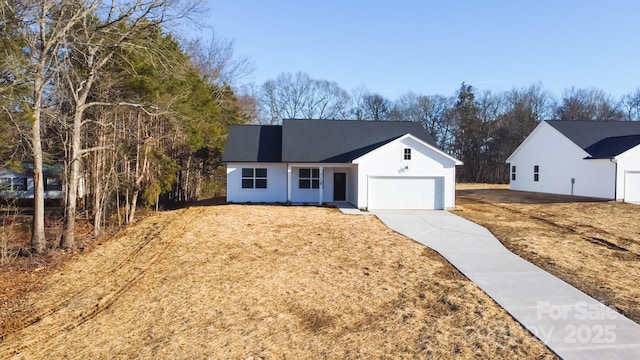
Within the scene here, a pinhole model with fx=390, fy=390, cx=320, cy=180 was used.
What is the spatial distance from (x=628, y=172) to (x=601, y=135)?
4.74 meters

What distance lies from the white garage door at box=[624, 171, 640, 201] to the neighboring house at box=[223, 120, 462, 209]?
9.76 meters

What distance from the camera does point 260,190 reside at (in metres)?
21.0

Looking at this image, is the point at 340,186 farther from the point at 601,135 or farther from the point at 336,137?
the point at 601,135

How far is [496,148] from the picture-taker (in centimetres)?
4378

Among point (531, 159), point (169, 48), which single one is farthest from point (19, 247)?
point (531, 159)

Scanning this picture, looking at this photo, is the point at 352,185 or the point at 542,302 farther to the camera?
the point at 352,185

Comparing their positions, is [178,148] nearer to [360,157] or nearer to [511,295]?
[360,157]

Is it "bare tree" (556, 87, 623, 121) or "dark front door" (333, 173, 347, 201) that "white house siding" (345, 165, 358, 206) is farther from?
"bare tree" (556, 87, 623, 121)

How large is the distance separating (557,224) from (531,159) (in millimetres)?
14460

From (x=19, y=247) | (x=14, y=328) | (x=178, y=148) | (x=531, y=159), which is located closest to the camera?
(x=14, y=328)

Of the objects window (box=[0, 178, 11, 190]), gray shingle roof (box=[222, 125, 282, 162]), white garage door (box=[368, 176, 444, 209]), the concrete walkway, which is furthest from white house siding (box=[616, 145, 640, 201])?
window (box=[0, 178, 11, 190])

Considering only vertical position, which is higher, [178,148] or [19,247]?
[178,148]

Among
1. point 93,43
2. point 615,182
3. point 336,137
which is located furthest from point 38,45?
point 615,182

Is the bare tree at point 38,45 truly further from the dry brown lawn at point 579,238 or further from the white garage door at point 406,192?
the dry brown lawn at point 579,238
